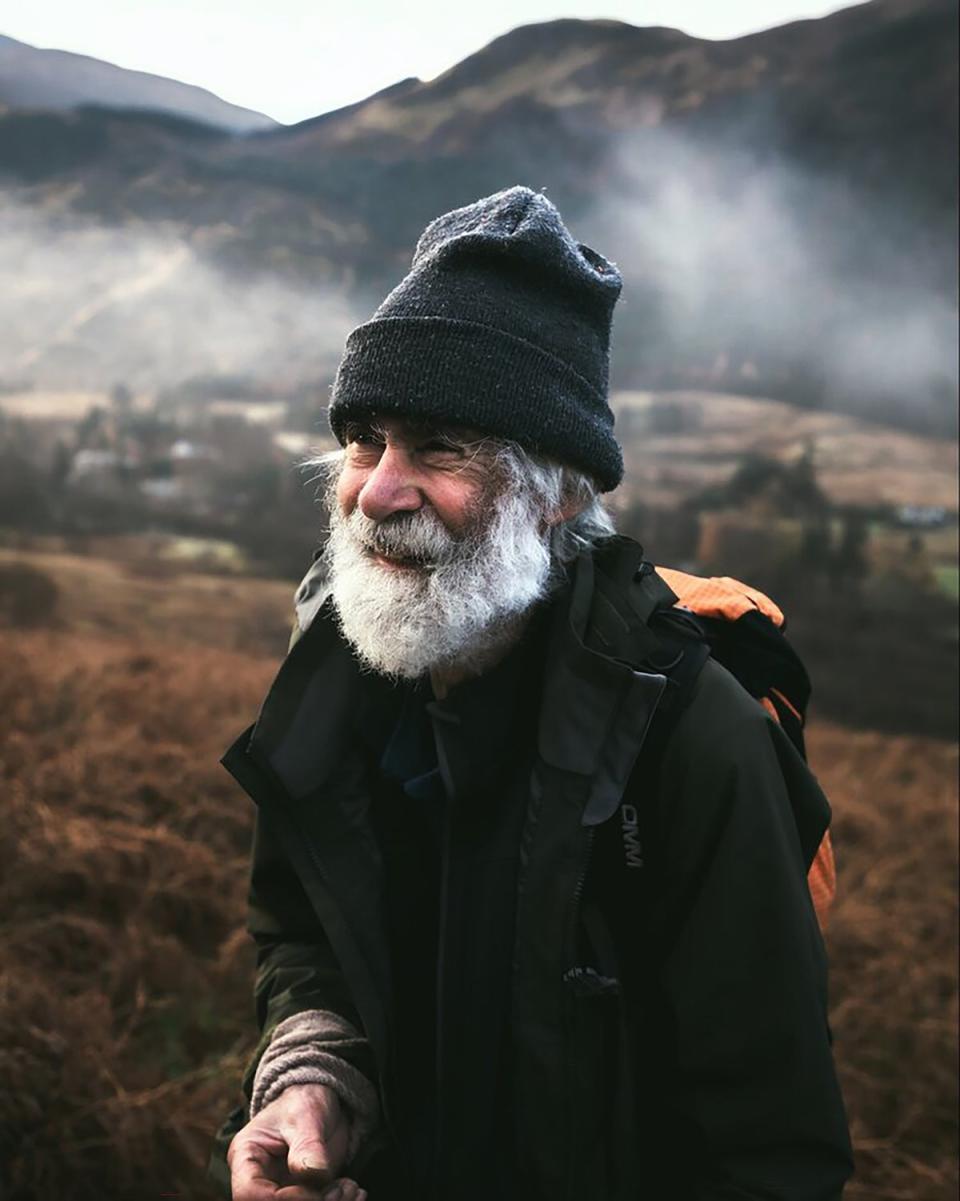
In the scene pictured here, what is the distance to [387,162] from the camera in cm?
491

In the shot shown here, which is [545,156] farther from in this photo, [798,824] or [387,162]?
[798,824]

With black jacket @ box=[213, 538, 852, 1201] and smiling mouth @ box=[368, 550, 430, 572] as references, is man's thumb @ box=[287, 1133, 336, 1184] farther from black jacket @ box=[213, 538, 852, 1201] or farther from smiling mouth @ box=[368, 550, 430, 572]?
smiling mouth @ box=[368, 550, 430, 572]

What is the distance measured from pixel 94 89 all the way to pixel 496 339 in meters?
4.55

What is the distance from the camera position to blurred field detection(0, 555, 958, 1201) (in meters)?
2.48

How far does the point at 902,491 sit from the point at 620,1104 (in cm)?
309

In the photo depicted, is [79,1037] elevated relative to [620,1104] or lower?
lower

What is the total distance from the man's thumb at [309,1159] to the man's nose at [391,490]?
80 centimetres

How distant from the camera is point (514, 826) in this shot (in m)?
1.29

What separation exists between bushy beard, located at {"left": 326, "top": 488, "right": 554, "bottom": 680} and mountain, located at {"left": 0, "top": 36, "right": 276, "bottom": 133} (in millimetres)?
3813

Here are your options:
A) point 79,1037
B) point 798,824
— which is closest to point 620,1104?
point 798,824

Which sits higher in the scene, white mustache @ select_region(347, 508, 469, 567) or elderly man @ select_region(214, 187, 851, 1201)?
white mustache @ select_region(347, 508, 469, 567)

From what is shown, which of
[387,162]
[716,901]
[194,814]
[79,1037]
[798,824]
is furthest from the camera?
[387,162]

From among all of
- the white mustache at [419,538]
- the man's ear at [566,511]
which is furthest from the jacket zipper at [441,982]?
the man's ear at [566,511]

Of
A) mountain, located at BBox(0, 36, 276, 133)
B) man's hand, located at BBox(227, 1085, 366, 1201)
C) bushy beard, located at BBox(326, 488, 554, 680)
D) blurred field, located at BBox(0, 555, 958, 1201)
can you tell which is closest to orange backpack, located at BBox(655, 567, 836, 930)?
bushy beard, located at BBox(326, 488, 554, 680)
